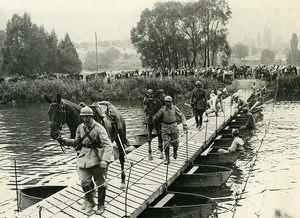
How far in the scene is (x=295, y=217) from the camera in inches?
569

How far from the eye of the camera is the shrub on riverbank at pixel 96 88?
52.8 meters

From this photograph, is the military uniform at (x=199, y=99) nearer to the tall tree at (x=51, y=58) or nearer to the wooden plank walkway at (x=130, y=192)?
the wooden plank walkway at (x=130, y=192)

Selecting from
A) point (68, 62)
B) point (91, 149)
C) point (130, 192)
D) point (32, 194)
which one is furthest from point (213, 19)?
point (91, 149)

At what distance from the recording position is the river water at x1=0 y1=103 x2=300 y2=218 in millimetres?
15781

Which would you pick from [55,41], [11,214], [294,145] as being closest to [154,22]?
[55,41]

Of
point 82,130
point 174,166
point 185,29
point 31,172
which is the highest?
point 185,29

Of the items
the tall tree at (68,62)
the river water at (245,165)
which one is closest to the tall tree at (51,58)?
the tall tree at (68,62)

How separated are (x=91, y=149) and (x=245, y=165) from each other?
1249 cm

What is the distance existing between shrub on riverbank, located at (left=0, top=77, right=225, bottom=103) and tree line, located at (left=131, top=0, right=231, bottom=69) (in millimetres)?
16552

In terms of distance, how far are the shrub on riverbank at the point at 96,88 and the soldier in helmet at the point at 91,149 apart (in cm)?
4138

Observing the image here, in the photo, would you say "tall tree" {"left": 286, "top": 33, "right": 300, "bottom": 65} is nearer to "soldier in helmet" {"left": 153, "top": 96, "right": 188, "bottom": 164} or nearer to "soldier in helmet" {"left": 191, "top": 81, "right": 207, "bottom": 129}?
"soldier in helmet" {"left": 191, "top": 81, "right": 207, "bottom": 129}

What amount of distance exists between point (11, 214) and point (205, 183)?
685 cm

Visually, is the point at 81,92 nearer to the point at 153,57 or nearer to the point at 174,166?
the point at 153,57

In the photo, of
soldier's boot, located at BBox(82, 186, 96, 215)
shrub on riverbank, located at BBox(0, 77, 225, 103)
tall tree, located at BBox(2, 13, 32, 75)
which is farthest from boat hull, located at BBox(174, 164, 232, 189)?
tall tree, located at BBox(2, 13, 32, 75)
